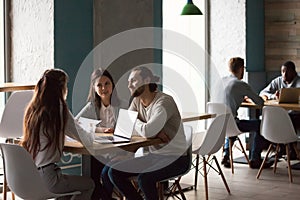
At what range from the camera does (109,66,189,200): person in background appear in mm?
5113

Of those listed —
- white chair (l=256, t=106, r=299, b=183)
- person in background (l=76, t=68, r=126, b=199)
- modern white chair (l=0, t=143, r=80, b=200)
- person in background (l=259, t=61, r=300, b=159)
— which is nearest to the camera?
modern white chair (l=0, t=143, r=80, b=200)

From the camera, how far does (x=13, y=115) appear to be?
604 cm

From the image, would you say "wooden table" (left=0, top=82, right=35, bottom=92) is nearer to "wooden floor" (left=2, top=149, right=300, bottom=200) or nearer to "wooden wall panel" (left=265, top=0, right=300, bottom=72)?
"wooden floor" (left=2, top=149, right=300, bottom=200)

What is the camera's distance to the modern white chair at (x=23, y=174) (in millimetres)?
4348

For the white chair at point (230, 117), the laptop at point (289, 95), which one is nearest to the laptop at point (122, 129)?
the white chair at point (230, 117)

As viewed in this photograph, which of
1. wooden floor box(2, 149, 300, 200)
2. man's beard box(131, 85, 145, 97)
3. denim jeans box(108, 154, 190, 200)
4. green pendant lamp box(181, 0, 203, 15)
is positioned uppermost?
green pendant lamp box(181, 0, 203, 15)

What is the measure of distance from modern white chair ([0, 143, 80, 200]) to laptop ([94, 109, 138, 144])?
2.11ft

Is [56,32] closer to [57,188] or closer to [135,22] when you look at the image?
[135,22]

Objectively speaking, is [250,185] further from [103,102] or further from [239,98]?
[103,102]

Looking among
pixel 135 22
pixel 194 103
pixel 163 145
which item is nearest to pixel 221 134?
pixel 163 145

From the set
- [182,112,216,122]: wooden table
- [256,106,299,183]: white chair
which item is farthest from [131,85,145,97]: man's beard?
[256,106,299,183]: white chair

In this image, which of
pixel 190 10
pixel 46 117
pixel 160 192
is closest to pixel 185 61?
pixel 190 10

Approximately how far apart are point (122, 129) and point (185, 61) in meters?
4.63

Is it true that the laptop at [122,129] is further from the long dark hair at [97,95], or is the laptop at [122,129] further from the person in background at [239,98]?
the person in background at [239,98]
